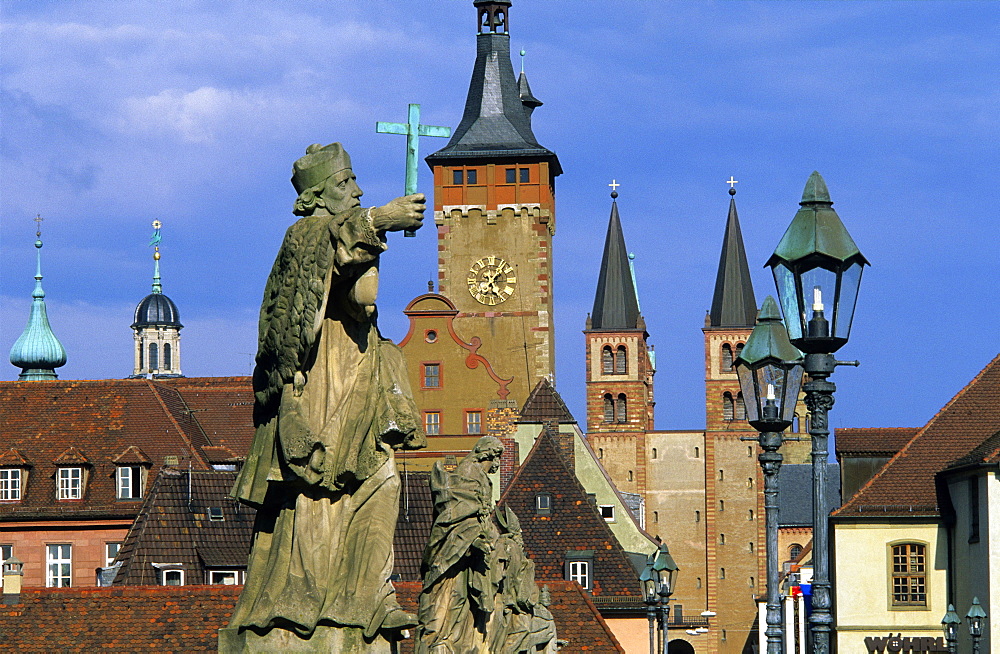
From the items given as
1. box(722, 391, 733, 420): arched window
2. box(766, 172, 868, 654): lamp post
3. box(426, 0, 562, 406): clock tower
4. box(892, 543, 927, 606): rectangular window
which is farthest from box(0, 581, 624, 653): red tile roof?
box(722, 391, 733, 420): arched window

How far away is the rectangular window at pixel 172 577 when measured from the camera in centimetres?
3719

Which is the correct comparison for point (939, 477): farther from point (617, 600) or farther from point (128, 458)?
point (128, 458)

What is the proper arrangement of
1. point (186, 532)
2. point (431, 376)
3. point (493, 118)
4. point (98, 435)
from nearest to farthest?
point (186, 532)
point (98, 435)
point (431, 376)
point (493, 118)

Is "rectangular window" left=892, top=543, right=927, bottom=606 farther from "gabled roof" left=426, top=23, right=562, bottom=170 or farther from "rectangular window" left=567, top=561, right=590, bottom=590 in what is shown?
"gabled roof" left=426, top=23, right=562, bottom=170

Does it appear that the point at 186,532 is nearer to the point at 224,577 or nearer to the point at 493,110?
the point at 224,577

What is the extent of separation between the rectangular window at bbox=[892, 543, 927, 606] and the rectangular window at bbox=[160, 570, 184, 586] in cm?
1626

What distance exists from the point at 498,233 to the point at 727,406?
4090 centimetres

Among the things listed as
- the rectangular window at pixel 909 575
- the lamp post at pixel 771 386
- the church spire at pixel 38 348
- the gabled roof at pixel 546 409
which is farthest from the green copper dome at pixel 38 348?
the lamp post at pixel 771 386

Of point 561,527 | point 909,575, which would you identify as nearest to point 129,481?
point 561,527

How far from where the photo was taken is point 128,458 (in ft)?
176

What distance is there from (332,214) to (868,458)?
4195 centimetres

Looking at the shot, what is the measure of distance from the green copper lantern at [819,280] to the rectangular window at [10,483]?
153 feet

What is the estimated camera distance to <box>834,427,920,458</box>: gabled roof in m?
47.6

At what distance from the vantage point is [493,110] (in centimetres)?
7931
